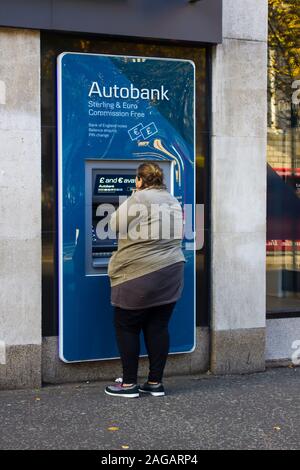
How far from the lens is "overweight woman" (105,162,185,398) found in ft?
18.6

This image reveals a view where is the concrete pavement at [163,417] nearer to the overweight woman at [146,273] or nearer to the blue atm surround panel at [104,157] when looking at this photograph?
the overweight woman at [146,273]

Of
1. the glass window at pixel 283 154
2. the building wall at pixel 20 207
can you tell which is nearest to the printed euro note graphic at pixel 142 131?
the building wall at pixel 20 207

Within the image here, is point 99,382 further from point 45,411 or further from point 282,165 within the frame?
point 282,165

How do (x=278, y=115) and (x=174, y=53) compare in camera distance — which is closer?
(x=174, y=53)

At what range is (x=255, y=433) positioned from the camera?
5.02 metres

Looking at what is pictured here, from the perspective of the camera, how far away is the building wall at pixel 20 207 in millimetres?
5883

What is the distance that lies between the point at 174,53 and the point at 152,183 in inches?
54.8

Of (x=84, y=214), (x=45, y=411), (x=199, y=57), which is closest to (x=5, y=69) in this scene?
(x=84, y=214)

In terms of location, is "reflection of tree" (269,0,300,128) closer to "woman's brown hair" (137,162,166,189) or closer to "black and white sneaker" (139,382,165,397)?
"woman's brown hair" (137,162,166,189)

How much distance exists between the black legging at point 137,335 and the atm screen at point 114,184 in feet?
3.24

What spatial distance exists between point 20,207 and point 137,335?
1315 mm

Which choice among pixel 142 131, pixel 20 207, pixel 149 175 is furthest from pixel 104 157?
pixel 20 207

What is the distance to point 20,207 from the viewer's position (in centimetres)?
595

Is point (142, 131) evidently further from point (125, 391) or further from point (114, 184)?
point (125, 391)
